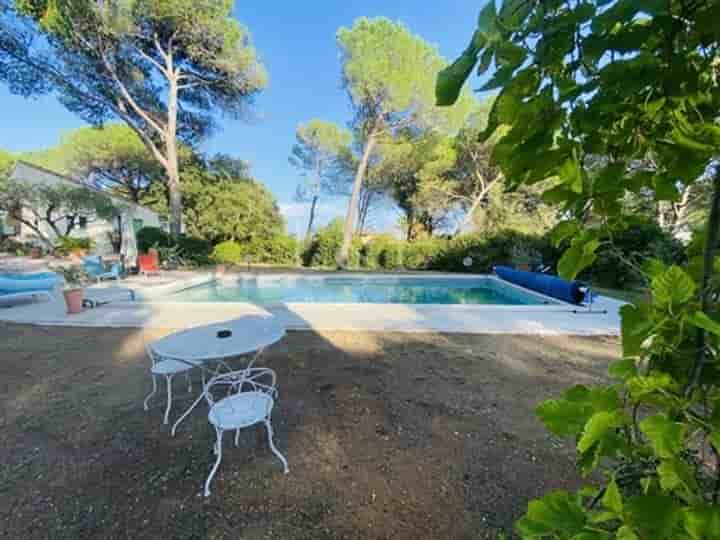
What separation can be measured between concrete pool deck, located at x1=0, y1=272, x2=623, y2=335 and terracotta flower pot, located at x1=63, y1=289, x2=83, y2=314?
159mm

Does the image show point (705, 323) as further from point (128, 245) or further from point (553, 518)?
point (128, 245)

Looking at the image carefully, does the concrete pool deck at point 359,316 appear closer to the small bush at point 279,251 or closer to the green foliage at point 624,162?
the green foliage at point 624,162

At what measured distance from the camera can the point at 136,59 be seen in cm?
1271

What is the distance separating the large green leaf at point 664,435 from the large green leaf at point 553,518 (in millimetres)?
150

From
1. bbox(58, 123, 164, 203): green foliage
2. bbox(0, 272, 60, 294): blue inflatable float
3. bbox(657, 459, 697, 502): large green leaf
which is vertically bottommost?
bbox(0, 272, 60, 294): blue inflatable float

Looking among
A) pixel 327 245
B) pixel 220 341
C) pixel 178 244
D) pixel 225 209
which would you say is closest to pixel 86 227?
pixel 178 244

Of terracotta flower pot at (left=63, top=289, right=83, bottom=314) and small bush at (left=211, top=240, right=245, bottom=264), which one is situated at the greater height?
small bush at (left=211, top=240, right=245, bottom=264)

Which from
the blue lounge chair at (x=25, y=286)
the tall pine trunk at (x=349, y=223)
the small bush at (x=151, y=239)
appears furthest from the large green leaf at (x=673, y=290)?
the small bush at (x=151, y=239)

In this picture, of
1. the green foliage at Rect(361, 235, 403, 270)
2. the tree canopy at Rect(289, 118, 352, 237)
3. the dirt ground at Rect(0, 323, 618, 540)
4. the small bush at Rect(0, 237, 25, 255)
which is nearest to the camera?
the dirt ground at Rect(0, 323, 618, 540)

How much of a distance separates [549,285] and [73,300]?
9601mm

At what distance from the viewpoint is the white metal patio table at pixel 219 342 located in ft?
7.19

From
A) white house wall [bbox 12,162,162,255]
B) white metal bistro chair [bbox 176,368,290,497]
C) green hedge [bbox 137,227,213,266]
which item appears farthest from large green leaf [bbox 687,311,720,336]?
white house wall [bbox 12,162,162,255]

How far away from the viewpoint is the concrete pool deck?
5.21m

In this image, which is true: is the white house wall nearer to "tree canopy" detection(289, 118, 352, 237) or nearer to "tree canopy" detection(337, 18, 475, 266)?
"tree canopy" detection(289, 118, 352, 237)
